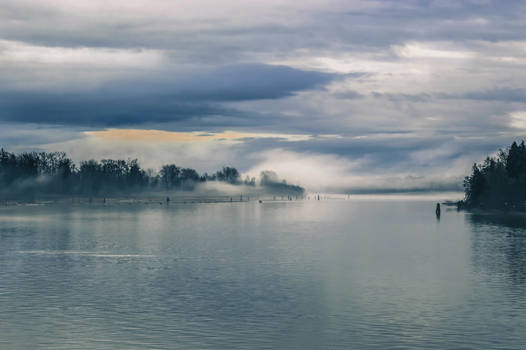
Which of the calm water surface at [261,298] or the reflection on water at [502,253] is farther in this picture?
the reflection on water at [502,253]

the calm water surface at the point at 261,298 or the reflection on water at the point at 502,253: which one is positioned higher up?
the calm water surface at the point at 261,298

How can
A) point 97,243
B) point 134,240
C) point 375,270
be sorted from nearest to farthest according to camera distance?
point 375,270 → point 97,243 → point 134,240

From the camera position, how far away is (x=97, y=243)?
3984 inches

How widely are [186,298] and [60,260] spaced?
31.8 metres

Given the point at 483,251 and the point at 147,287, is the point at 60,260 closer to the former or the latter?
the point at 147,287

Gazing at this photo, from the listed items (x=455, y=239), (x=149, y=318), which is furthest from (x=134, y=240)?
(x=149, y=318)

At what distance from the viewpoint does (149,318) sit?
40406mm

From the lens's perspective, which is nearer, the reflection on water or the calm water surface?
the calm water surface

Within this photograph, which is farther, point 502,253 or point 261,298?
point 502,253

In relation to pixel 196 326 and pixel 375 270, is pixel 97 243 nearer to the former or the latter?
pixel 375 270

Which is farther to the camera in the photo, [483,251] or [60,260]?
[483,251]

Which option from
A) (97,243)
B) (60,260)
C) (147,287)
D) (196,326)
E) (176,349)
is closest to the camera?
(176,349)

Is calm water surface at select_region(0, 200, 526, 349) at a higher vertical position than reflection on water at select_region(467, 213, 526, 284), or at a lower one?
higher

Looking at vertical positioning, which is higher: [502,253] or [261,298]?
[261,298]
